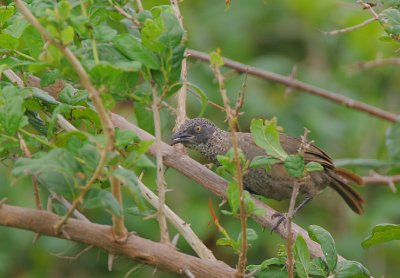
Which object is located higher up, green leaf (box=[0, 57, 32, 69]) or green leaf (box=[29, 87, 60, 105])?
green leaf (box=[0, 57, 32, 69])

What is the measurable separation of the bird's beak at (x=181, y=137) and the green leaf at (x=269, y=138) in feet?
6.42

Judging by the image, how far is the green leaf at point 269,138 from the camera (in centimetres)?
309

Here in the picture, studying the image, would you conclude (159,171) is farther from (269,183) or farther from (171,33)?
(269,183)

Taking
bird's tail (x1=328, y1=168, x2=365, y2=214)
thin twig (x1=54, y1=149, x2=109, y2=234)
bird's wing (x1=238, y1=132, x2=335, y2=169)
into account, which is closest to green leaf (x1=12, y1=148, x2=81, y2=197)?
thin twig (x1=54, y1=149, x2=109, y2=234)

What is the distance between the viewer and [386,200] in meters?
8.07

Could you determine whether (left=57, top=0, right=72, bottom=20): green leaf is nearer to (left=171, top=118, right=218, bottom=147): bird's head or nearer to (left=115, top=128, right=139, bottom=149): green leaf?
(left=115, top=128, right=139, bottom=149): green leaf

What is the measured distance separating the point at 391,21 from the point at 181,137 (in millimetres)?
2197

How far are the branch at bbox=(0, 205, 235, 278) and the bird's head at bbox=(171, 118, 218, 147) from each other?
210 centimetres

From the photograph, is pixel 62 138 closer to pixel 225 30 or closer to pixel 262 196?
pixel 262 196

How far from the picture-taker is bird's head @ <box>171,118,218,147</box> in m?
5.22

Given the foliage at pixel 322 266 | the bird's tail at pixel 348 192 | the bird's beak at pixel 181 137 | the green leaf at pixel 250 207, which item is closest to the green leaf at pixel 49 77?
the green leaf at pixel 250 207

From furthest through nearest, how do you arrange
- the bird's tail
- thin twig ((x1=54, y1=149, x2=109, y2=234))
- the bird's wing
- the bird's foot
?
the bird's tail < the bird's wing < the bird's foot < thin twig ((x1=54, y1=149, x2=109, y2=234))

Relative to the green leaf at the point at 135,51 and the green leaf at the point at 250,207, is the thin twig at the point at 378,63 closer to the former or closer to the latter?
the green leaf at the point at 250,207

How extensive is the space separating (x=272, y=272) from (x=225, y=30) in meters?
6.17
